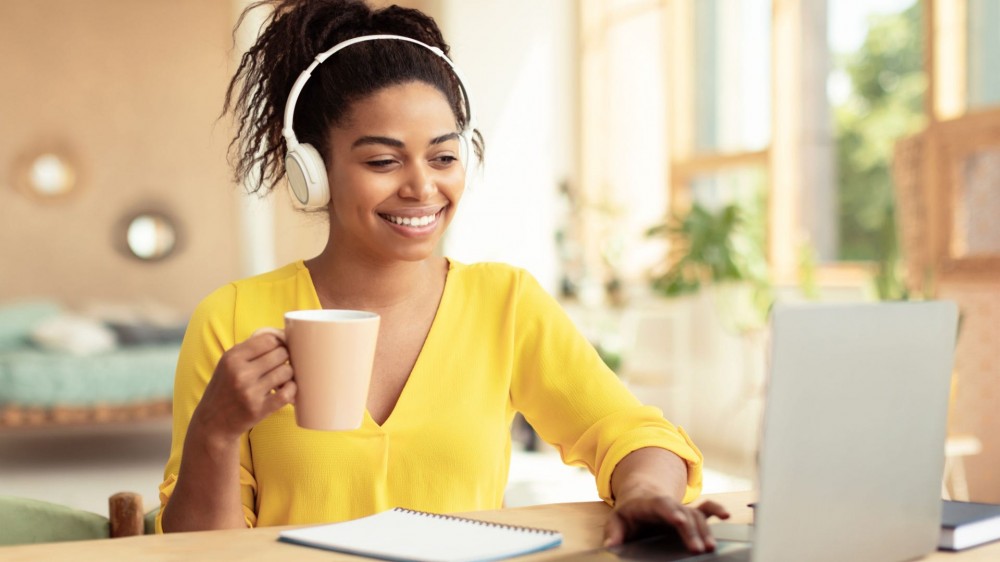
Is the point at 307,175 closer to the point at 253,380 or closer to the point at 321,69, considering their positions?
the point at 321,69

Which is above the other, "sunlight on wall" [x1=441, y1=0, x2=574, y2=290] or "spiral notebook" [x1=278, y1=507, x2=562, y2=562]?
"sunlight on wall" [x1=441, y1=0, x2=574, y2=290]

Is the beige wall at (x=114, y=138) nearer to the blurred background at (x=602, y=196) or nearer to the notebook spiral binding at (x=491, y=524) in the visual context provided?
the blurred background at (x=602, y=196)

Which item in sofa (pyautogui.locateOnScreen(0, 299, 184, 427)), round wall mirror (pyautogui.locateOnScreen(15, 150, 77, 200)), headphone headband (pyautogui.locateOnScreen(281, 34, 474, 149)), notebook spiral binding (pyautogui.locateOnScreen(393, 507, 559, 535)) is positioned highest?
round wall mirror (pyautogui.locateOnScreen(15, 150, 77, 200))

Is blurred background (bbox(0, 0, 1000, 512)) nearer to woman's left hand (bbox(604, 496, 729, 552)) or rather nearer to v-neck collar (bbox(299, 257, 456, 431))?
v-neck collar (bbox(299, 257, 456, 431))

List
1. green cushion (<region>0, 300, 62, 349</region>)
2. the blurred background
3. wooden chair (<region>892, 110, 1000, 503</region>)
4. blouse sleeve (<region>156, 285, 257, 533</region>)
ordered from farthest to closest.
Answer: green cushion (<region>0, 300, 62, 349</region>) → the blurred background → wooden chair (<region>892, 110, 1000, 503</region>) → blouse sleeve (<region>156, 285, 257, 533</region>)

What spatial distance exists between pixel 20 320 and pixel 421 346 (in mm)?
4548

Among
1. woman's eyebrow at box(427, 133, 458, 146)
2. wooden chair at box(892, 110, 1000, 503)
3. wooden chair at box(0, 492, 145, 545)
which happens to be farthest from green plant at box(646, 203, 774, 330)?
wooden chair at box(0, 492, 145, 545)

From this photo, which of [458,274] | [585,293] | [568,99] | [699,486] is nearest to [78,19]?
[568,99]

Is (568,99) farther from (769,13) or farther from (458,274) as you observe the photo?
(458,274)

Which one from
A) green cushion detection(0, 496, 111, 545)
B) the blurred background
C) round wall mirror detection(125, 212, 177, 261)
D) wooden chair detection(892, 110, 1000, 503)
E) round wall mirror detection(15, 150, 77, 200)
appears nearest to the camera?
green cushion detection(0, 496, 111, 545)

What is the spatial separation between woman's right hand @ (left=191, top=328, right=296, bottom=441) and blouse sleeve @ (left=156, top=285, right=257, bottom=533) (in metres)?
0.27

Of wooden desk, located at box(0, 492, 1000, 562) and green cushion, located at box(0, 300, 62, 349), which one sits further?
green cushion, located at box(0, 300, 62, 349)

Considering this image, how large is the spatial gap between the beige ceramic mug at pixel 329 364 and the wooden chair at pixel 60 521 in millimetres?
407

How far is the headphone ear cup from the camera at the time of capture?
142 centimetres
